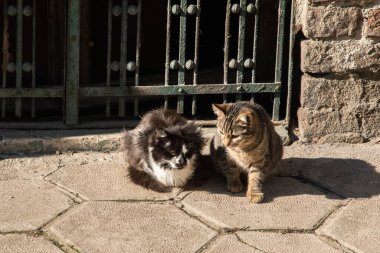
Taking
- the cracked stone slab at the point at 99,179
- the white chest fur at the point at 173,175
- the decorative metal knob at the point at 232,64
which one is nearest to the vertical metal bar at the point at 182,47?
the decorative metal knob at the point at 232,64

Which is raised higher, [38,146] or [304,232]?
[38,146]

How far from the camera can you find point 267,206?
172 inches

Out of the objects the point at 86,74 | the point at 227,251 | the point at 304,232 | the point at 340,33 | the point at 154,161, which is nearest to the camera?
the point at 227,251

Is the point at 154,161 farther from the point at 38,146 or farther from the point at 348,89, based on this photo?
the point at 348,89

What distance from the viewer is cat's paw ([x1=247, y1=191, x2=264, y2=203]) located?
14.5 feet

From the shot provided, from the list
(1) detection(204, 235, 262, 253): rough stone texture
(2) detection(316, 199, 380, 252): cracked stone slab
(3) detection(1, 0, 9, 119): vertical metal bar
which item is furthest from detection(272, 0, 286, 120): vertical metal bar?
(3) detection(1, 0, 9, 119): vertical metal bar

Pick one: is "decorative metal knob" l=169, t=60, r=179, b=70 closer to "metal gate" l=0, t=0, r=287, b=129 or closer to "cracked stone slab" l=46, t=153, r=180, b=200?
"metal gate" l=0, t=0, r=287, b=129

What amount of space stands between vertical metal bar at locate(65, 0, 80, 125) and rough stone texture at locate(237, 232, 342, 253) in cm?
178

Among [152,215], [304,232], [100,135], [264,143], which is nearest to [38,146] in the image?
[100,135]

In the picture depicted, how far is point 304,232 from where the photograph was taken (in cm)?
404

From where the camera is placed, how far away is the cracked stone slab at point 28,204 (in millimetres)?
4016

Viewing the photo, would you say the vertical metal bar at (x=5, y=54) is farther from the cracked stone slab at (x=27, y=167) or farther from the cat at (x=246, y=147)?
the cat at (x=246, y=147)

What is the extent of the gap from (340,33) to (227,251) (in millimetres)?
1966

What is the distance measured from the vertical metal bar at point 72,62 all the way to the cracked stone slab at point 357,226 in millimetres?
2044
